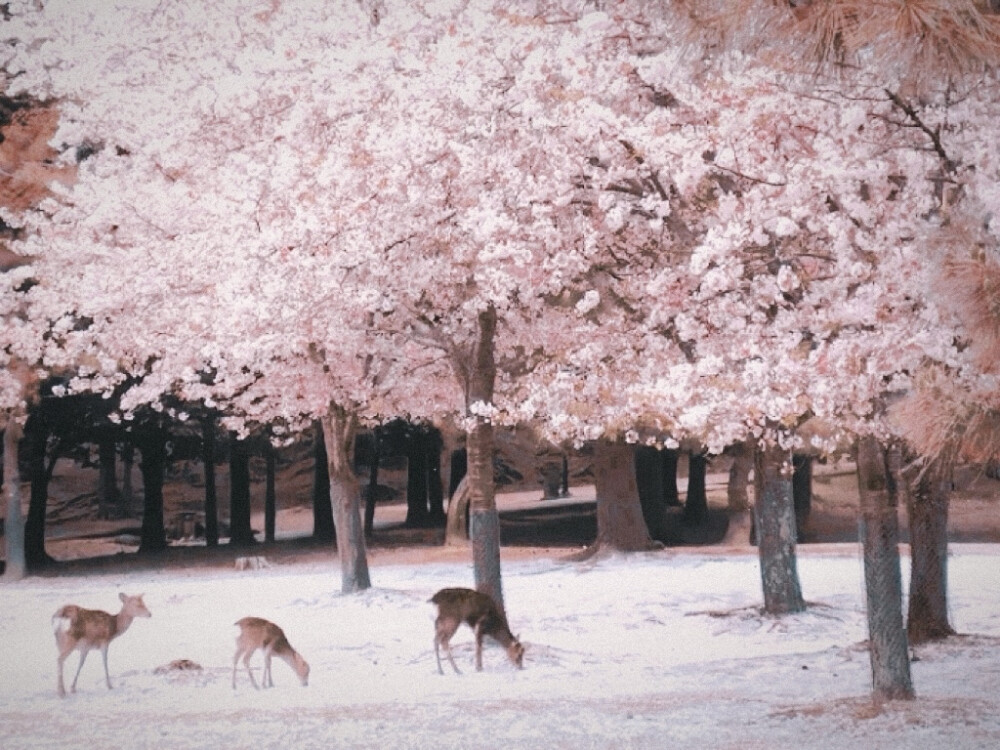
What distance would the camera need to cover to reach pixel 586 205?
7504 mm

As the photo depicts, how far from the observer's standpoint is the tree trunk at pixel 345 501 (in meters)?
12.5

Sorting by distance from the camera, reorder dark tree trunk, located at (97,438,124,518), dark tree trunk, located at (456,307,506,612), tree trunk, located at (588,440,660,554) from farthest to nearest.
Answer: dark tree trunk, located at (97,438,124,518) → tree trunk, located at (588,440,660,554) → dark tree trunk, located at (456,307,506,612)

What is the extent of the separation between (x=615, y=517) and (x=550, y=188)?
30.2 feet

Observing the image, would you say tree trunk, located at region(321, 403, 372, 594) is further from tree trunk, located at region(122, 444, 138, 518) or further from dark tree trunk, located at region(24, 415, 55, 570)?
tree trunk, located at region(122, 444, 138, 518)

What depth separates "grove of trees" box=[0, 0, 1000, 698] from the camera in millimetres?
4277

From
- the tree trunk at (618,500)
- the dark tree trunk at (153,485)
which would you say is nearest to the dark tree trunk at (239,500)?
the dark tree trunk at (153,485)

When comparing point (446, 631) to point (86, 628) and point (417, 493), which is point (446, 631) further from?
point (417, 493)

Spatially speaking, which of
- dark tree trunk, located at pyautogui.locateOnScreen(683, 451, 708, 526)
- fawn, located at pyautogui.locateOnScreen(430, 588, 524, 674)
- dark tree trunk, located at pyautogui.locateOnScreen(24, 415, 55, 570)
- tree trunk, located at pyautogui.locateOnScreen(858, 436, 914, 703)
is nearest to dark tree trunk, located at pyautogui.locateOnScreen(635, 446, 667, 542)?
dark tree trunk, located at pyautogui.locateOnScreen(683, 451, 708, 526)

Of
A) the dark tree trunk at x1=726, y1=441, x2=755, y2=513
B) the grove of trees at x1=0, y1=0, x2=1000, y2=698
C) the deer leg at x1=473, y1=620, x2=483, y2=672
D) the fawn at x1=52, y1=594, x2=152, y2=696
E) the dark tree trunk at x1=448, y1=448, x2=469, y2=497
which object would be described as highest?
the grove of trees at x1=0, y1=0, x2=1000, y2=698

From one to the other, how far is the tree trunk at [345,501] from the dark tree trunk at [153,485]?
6588 mm

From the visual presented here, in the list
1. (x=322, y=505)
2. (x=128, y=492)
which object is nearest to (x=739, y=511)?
(x=322, y=505)

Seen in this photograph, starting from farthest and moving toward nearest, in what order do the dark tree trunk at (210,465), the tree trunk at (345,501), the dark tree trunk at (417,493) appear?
the dark tree trunk at (417,493), the dark tree trunk at (210,465), the tree trunk at (345,501)

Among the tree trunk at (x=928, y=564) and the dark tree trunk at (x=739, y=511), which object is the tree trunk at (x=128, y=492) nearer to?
the dark tree trunk at (x=739, y=511)

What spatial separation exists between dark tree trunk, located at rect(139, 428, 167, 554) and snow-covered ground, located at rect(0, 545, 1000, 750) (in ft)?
16.9
